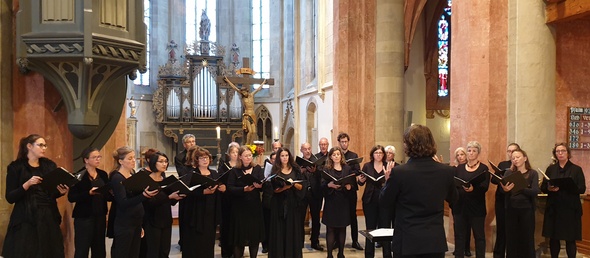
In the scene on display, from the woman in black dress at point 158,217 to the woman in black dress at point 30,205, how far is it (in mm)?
908

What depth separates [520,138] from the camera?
736 centimetres

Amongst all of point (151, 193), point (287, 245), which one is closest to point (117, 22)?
point (151, 193)

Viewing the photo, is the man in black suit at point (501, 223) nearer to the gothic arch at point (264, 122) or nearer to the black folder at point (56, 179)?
the black folder at point (56, 179)

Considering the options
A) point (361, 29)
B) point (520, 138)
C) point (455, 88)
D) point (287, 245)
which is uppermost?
point (361, 29)

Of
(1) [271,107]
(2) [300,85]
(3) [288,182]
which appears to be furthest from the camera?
(1) [271,107]

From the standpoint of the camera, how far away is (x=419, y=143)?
3.60m

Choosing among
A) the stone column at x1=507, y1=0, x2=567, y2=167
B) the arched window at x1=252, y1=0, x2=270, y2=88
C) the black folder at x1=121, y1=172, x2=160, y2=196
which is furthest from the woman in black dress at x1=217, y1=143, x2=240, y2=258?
the arched window at x1=252, y1=0, x2=270, y2=88

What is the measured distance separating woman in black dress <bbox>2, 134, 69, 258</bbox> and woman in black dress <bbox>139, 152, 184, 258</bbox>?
908 mm

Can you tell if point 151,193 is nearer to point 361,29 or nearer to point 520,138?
point 520,138

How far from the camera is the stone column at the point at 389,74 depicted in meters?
11.8

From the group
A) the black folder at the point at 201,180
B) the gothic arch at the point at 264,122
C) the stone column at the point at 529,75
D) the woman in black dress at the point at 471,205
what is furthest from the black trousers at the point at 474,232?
the gothic arch at the point at 264,122

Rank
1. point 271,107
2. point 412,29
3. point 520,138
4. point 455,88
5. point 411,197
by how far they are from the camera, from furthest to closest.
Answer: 1. point 271,107
2. point 412,29
3. point 455,88
4. point 520,138
5. point 411,197

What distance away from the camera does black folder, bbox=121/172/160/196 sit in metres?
5.00

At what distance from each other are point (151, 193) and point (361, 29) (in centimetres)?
784
